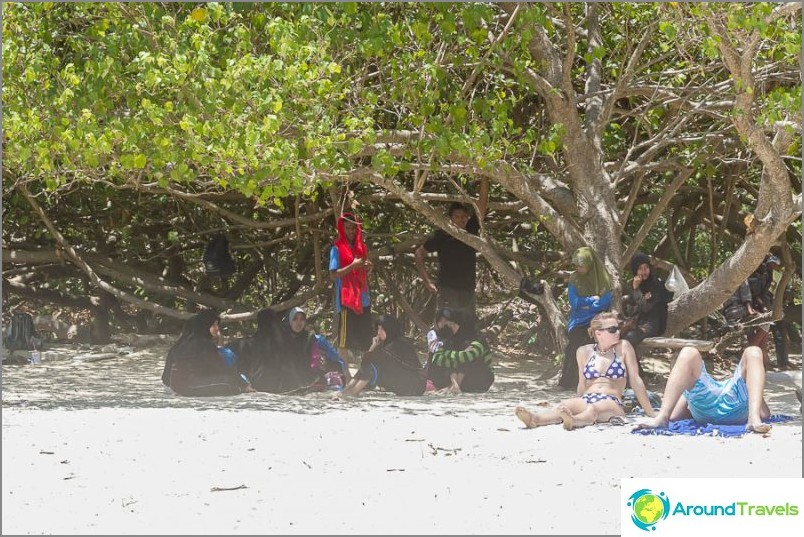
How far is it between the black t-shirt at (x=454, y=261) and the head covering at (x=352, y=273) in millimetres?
901

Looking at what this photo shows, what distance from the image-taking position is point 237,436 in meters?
7.69

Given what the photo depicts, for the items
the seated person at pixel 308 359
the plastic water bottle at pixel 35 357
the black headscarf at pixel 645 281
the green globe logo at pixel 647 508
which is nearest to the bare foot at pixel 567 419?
the green globe logo at pixel 647 508

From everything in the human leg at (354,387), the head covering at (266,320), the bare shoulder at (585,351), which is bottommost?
the human leg at (354,387)

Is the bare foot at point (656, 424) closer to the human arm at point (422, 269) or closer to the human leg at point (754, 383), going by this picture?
the human leg at point (754, 383)

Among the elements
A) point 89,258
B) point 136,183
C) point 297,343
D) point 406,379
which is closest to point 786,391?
point 406,379

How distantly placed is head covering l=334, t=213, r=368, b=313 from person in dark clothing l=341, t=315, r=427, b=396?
1.57 ft

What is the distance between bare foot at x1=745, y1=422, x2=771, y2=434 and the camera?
7.43 meters

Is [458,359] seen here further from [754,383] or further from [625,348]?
[754,383]

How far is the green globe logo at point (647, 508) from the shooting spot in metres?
5.70

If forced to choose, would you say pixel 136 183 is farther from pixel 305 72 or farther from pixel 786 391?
pixel 786 391

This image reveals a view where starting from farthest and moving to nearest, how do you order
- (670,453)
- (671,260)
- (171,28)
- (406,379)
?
(671,260) < (406,379) < (171,28) < (670,453)

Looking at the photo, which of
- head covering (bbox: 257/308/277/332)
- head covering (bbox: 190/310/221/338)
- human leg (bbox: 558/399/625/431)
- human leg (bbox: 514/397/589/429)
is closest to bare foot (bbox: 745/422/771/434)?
human leg (bbox: 558/399/625/431)

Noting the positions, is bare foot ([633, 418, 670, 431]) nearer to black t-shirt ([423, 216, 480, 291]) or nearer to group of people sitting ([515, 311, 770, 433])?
group of people sitting ([515, 311, 770, 433])

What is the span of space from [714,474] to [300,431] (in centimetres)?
275
